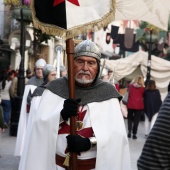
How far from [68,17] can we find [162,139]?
7.15ft

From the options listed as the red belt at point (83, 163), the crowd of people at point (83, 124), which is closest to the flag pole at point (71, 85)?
the crowd of people at point (83, 124)

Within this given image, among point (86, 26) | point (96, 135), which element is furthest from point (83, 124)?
point (86, 26)

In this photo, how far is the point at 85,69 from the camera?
472 centimetres

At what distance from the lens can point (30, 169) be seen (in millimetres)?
4746

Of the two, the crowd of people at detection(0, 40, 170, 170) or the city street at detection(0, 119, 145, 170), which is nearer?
the crowd of people at detection(0, 40, 170, 170)

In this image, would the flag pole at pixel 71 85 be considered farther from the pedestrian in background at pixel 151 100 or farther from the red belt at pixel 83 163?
the pedestrian in background at pixel 151 100

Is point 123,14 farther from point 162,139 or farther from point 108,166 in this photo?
point 162,139

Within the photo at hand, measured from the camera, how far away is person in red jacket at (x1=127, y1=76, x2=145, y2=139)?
14458 millimetres

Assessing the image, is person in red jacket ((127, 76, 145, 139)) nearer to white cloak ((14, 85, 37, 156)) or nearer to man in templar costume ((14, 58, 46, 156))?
man in templar costume ((14, 58, 46, 156))

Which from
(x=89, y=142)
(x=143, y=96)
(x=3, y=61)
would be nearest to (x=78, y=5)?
(x=89, y=142)

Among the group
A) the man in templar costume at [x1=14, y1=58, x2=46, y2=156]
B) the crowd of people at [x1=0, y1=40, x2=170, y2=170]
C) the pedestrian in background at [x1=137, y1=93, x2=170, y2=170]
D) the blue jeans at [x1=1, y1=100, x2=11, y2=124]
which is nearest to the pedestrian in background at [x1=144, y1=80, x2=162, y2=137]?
the blue jeans at [x1=1, y1=100, x2=11, y2=124]

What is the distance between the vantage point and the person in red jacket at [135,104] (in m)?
14.5

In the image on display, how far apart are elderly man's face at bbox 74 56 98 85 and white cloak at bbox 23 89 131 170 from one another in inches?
8.3

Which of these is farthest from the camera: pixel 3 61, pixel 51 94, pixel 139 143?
pixel 3 61
